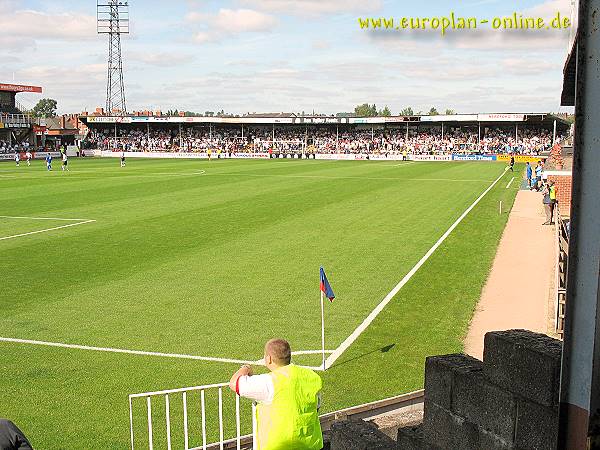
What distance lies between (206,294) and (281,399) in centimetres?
945

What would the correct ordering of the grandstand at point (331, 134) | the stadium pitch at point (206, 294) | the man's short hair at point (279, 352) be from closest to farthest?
the man's short hair at point (279, 352), the stadium pitch at point (206, 294), the grandstand at point (331, 134)

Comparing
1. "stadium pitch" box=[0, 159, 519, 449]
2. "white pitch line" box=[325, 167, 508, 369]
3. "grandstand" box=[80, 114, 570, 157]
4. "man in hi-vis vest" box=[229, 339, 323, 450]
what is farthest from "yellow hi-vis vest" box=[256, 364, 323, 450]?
"grandstand" box=[80, 114, 570, 157]

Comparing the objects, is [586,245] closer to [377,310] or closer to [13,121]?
[377,310]

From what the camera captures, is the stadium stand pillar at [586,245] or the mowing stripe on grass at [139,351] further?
the mowing stripe on grass at [139,351]

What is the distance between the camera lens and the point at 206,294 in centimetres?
1372

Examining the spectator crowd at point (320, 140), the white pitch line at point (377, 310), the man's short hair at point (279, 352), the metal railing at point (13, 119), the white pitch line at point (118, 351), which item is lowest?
the white pitch line at point (118, 351)

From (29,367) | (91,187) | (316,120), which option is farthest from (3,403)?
(316,120)

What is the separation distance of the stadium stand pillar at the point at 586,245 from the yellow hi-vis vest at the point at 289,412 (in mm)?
2736

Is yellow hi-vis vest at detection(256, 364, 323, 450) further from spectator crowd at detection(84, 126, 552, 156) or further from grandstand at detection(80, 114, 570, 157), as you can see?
grandstand at detection(80, 114, 570, 157)

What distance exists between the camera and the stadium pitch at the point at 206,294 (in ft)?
29.6

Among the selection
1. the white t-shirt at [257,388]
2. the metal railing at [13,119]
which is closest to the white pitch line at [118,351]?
the white t-shirt at [257,388]

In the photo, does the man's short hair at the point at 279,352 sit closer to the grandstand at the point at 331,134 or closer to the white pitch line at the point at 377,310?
the white pitch line at the point at 377,310

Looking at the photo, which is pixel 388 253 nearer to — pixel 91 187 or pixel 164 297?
pixel 164 297

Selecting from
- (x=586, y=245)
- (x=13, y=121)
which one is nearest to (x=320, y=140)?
(x=13, y=121)
